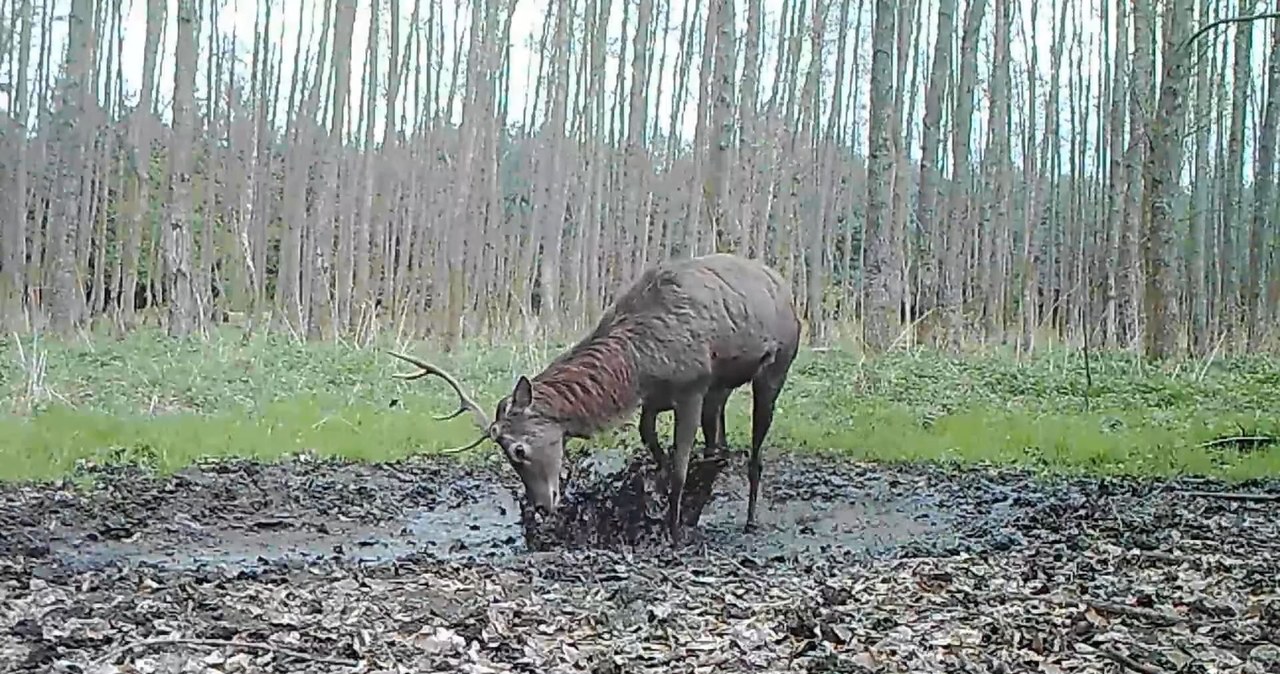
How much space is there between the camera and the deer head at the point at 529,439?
6.20 meters

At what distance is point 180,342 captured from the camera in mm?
16094

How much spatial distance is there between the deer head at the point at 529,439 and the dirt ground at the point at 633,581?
38 centimetres

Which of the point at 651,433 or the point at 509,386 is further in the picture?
the point at 509,386

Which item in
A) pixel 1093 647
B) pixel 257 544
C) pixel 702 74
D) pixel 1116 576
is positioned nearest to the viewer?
pixel 1093 647

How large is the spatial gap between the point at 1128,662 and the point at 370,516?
14.8ft

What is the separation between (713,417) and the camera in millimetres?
7555

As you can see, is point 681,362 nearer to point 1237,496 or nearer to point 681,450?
point 681,450

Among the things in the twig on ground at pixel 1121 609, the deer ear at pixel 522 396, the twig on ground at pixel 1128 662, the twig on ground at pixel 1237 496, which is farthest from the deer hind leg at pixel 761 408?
the twig on ground at pixel 1128 662

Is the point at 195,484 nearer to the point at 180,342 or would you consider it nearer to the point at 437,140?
the point at 180,342

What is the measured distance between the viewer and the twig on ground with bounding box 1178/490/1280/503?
684cm

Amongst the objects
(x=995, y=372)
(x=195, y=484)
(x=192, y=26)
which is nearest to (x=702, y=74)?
(x=192, y=26)

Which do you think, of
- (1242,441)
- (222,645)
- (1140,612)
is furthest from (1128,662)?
(1242,441)

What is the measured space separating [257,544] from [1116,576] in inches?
158

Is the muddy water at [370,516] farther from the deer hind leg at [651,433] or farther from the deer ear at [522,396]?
the deer ear at [522,396]
